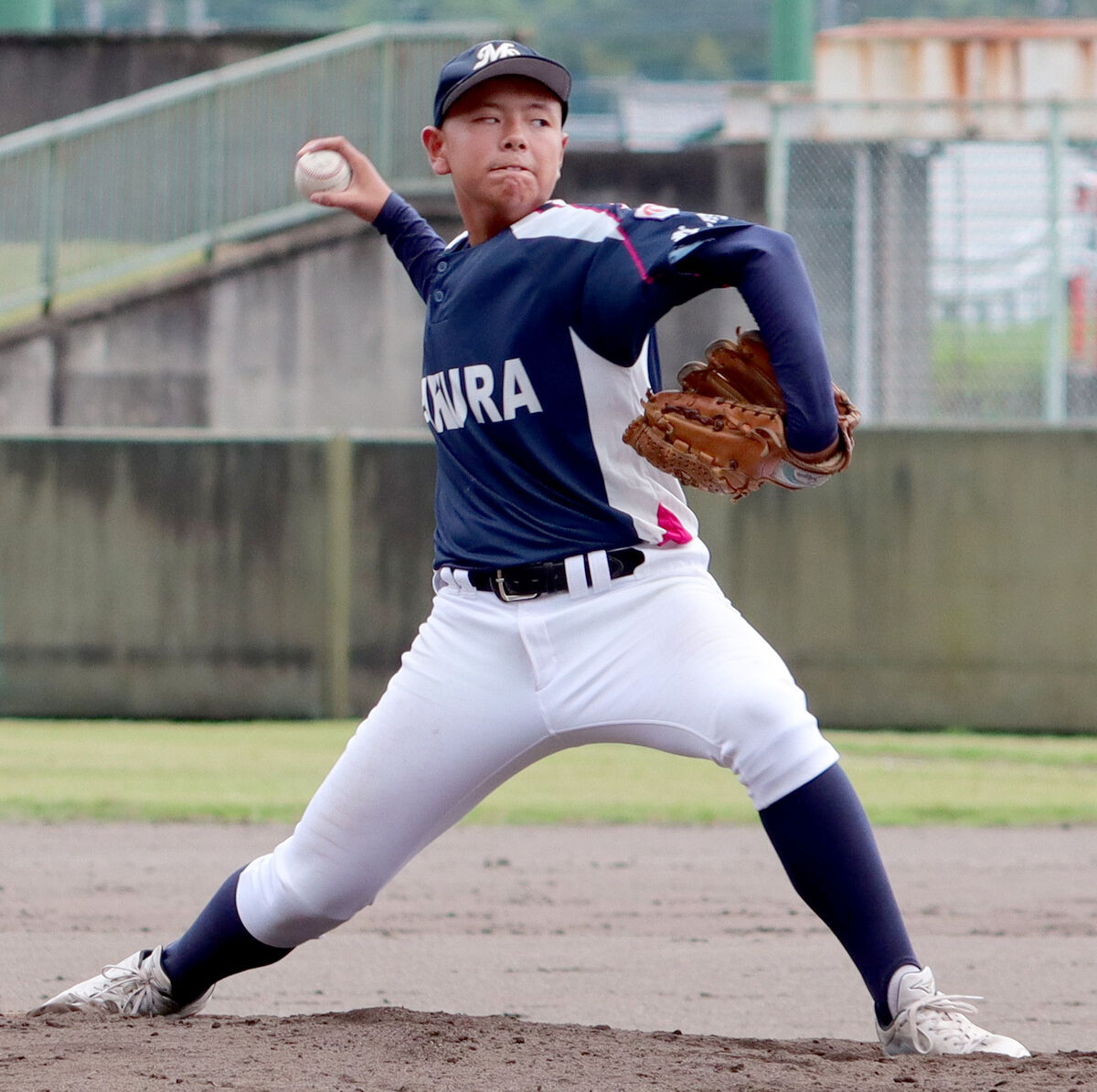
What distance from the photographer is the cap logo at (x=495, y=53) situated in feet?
10.4

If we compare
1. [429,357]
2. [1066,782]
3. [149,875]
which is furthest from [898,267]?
[429,357]

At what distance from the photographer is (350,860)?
3256mm

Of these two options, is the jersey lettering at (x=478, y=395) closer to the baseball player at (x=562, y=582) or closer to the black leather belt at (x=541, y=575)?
the baseball player at (x=562, y=582)

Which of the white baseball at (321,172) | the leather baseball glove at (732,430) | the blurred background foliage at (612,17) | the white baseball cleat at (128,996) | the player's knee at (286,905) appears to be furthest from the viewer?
the blurred background foliage at (612,17)

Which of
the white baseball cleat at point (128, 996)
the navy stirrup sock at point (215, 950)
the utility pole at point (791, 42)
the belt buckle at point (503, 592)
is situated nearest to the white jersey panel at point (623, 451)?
the belt buckle at point (503, 592)

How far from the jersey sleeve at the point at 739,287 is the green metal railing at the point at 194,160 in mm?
9672

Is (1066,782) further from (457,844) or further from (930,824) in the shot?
(457,844)

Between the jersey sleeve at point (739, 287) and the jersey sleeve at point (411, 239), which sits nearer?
the jersey sleeve at point (739, 287)

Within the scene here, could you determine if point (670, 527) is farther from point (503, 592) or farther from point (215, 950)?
point (215, 950)

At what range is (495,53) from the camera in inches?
126

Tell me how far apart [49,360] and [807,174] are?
17.6 ft

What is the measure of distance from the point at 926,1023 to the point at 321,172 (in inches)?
82.1

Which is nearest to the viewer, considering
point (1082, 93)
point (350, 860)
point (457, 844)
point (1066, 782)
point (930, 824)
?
point (350, 860)

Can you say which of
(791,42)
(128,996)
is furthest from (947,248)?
(128,996)
